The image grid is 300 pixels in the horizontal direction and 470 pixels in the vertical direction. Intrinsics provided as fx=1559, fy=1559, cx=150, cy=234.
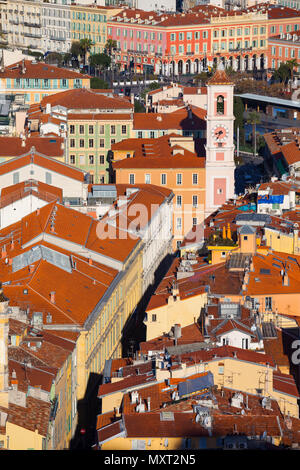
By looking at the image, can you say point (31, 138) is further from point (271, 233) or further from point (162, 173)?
point (271, 233)

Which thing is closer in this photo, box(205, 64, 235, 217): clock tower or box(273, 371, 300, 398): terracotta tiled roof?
box(273, 371, 300, 398): terracotta tiled roof

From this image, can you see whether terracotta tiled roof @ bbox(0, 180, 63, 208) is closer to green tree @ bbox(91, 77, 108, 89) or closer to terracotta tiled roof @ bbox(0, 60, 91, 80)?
terracotta tiled roof @ bbox(0, 60, 91, 80)

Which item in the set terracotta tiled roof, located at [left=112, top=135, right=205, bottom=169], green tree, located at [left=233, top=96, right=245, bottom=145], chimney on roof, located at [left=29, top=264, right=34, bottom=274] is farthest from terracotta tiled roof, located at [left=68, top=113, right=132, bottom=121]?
chimney on roof, located at [left=29, top=264, right=34, bottom=274]

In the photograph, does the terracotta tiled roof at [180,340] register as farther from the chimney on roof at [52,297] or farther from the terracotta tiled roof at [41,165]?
the terracotta tiled roof at [41,165]

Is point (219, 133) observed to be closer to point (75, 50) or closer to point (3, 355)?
point (3, 355)

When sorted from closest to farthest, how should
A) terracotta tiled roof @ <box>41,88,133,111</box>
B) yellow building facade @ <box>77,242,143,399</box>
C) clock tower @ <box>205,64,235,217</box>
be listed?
yellow building facade @ <box>77,242,143,399</box> < clock tower @ <box>205,64,235,217</box> < terracotta tiled roof @ <box>41,88,133,111</box>

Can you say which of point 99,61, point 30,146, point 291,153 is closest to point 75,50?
point 99,61

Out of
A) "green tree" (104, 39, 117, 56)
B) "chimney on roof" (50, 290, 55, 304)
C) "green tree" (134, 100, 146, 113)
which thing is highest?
"green tree" (104, 39, 117, 56)

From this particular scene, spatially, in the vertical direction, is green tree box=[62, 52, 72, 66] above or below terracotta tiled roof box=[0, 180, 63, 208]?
above
